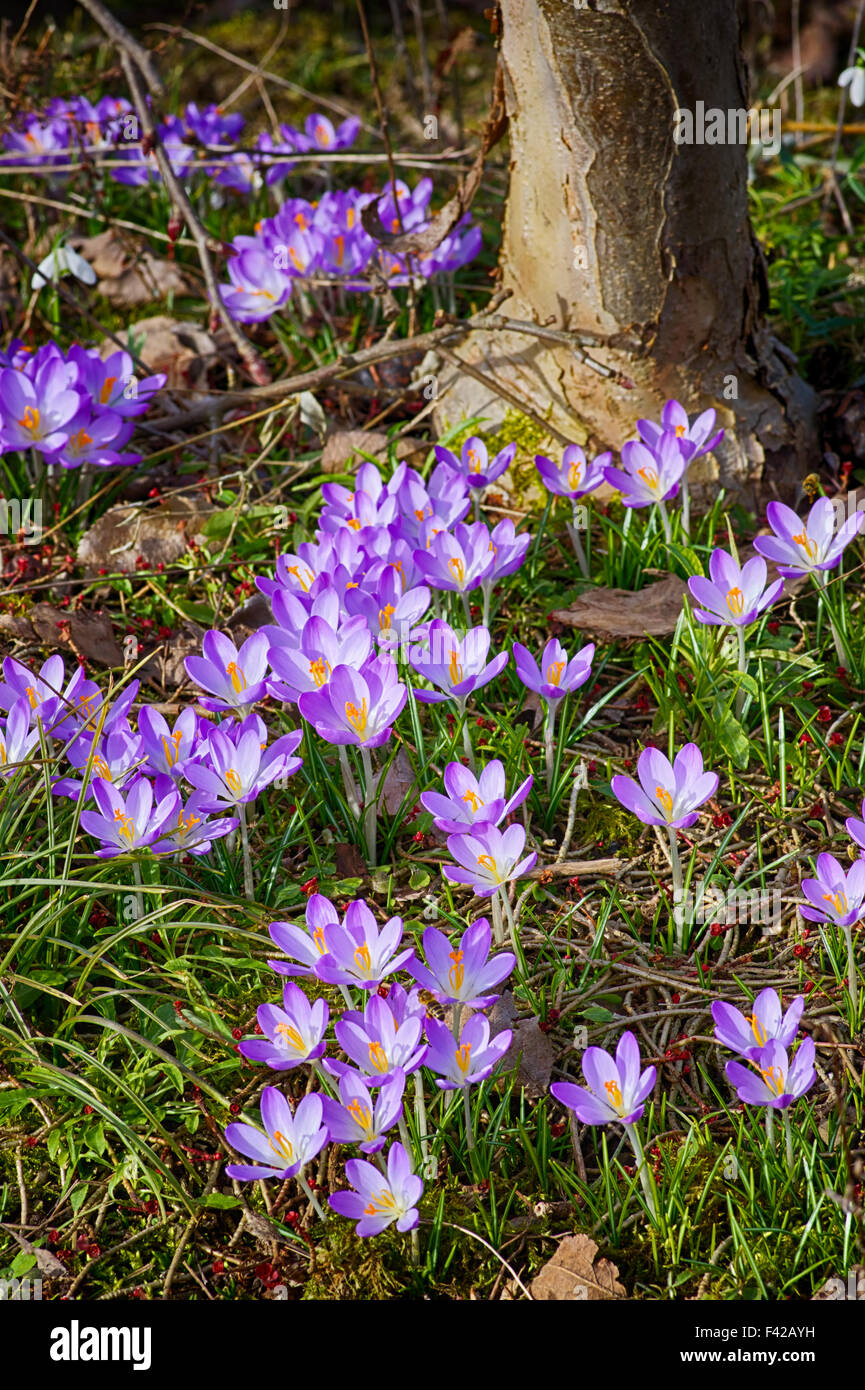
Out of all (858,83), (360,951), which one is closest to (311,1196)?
(360,951)

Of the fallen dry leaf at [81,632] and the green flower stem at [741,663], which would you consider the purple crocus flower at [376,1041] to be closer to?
the green flower stem at [741,663]

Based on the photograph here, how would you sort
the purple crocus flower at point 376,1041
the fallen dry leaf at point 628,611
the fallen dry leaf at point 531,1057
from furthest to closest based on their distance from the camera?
the fallen dry leaf at point 628,611 → the fallen dry leaf at point 531,1057 → the purple crocus flower at point 376,1041

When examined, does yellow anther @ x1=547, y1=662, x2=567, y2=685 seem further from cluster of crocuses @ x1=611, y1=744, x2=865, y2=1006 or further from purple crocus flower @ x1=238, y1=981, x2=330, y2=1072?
purple crocus flower @ x1=238, y1=981, x2=330, y2=1072

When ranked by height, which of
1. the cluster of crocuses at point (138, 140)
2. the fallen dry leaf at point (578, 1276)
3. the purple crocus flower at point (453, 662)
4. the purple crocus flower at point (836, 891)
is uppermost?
the cluster of crocuses at point (138, 140)

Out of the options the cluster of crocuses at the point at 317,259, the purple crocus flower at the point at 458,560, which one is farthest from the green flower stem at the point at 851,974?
the cluster of crocuses at the point at 317,259

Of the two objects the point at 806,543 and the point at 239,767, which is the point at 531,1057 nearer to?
the point at 239,767

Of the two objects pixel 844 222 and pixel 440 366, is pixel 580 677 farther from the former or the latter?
pixel 844 222
